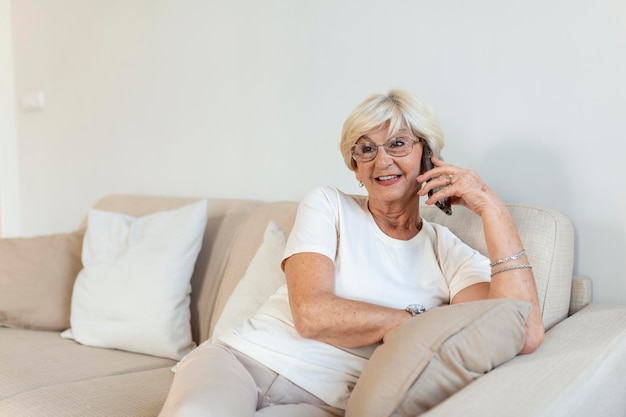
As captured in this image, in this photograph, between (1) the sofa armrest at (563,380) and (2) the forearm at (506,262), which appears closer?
(1) the sofa armrest at (563,380)

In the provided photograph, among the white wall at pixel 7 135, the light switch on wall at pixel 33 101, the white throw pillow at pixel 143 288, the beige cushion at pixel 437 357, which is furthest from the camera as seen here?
the white wall at pixel 7 135

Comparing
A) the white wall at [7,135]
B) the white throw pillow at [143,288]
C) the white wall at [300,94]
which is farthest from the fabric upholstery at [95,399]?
the white wall at [7,135]

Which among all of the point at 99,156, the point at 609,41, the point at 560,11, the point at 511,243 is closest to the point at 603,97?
the point at 609,41

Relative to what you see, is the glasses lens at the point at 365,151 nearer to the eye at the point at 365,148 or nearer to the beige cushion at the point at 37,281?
the eye at the point at 365,148

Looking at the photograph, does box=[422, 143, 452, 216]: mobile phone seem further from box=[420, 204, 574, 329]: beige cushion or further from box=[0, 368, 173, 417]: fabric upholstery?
box=[0, 368, 173, 417]: fabric upholstery

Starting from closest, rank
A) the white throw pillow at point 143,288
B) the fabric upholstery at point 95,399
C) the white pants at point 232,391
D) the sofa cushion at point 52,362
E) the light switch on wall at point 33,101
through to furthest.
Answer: the white pants at point 232,391
the fabric upholstery at point 95,399
the sofa cushion at point 52,362
the white throw pillow at point 143,288
the light switch on wall at point 33,101

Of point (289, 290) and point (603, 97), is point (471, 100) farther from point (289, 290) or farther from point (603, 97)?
point (289, 290)

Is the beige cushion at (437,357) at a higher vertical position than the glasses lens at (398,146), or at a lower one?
lower

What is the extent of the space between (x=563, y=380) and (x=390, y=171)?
0.69 m

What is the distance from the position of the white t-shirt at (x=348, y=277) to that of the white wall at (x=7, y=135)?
2.69m

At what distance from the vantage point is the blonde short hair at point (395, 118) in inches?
65.6

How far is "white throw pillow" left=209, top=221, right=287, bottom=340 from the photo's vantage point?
1.91m

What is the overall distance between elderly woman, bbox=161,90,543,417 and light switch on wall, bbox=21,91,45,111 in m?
2.45

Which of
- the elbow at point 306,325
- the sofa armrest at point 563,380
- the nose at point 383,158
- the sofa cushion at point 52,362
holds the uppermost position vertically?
the nose at point 383,158
